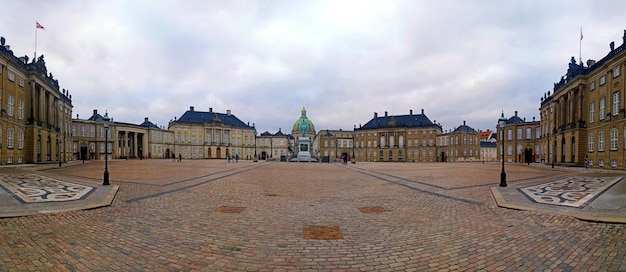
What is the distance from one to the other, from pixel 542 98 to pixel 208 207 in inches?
2936

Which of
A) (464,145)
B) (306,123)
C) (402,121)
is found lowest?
(464,145)

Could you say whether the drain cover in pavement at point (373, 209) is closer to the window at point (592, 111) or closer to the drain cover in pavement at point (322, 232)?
the drain cover in pavement at point (322, 232)

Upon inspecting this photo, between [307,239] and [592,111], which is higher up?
[592,111]

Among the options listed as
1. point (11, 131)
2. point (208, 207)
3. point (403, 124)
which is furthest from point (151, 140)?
point (208, 207)

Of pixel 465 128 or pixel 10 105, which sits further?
pixel 465 128

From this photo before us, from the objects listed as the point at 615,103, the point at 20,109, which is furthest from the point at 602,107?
the point at 20,109

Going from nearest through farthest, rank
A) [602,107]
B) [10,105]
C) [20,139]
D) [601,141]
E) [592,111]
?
1. [10,105]
2. [601,141]
3. [602,107]
4. [20,139]
5. [592,111]

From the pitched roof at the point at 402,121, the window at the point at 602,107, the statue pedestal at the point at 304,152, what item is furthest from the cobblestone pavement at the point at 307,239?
the pitched roof at the point at 402,121

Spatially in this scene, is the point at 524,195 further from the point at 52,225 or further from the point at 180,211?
the point at 52,225

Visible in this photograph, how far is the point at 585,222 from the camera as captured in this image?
7355 mm

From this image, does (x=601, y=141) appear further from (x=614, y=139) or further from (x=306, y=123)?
(x=306, y=123)

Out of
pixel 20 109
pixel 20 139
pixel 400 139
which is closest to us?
pixel 20 139

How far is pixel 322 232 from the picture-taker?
260 inches

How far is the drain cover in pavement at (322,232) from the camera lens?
6.24 metres
